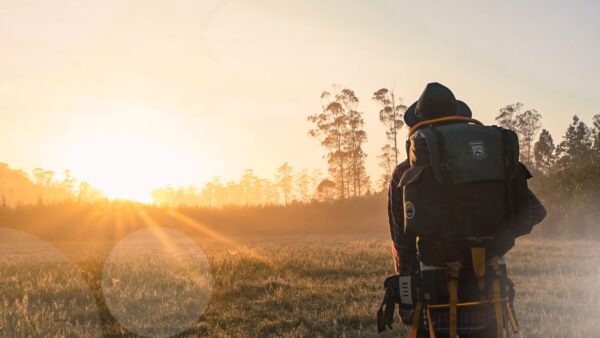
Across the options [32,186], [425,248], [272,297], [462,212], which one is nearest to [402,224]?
[425,248]

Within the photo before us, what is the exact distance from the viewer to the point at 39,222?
1297 inches

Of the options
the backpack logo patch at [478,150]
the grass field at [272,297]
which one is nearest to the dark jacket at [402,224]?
the backpack logo patch at [478,150]

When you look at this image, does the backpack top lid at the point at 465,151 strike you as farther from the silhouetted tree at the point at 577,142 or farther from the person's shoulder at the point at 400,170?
the silhouetted tree at the point at 577,142

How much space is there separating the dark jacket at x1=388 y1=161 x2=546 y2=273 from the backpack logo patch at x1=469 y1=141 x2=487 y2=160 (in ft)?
1.50

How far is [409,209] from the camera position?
122 inches

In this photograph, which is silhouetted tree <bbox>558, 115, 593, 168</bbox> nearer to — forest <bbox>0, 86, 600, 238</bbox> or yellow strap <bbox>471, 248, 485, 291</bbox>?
forest <bbox>0, 86, 600, 238</bbox>

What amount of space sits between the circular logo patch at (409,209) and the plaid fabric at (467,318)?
0.64 m

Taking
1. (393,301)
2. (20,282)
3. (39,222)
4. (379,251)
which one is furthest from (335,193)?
(393,301)

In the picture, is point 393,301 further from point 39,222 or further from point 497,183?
point 39,222

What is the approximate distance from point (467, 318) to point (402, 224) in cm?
70

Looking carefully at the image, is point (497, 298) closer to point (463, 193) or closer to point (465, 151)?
point (463, 193)

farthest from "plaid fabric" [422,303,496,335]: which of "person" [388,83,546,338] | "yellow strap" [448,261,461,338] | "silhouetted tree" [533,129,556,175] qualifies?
"silhouetted tree" [533,129,556,175]

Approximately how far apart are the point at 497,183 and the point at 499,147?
0.22 meters

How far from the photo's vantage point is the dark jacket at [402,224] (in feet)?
11.0
